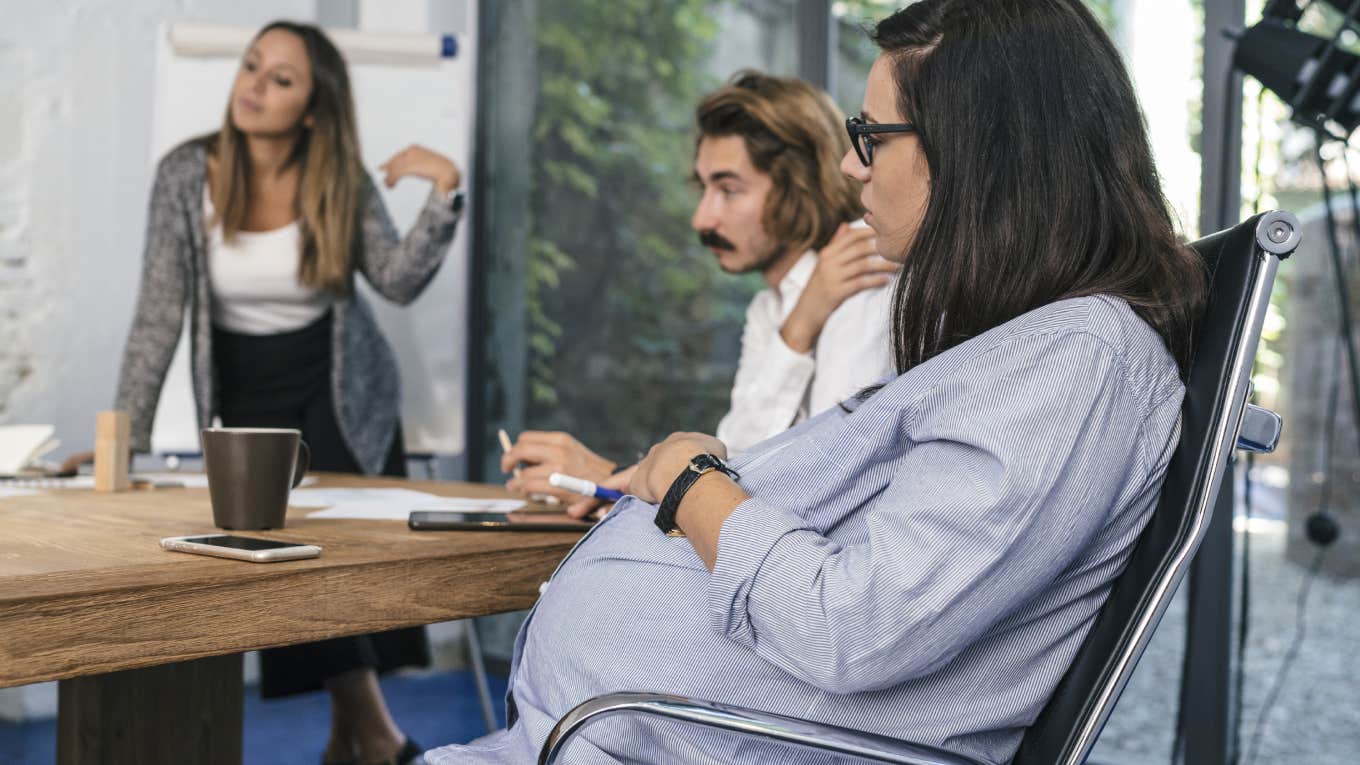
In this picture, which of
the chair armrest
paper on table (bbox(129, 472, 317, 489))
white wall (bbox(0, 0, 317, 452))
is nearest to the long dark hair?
the chair armrest

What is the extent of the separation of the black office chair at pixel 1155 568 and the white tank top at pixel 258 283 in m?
2.05

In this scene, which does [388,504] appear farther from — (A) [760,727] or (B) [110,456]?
(A) [760,727]

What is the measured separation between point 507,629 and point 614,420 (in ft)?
2.73

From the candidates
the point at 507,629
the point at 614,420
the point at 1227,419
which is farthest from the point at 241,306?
the point at 1227,419

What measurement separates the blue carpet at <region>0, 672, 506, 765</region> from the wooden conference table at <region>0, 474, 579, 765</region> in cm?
157

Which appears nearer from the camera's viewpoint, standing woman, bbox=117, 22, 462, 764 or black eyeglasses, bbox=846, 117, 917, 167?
black eyeglasses, bbox=846, 117, 917, 167

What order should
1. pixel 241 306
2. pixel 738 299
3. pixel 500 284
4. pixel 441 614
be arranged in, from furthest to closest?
pixel 500 284 < pixel 738 299 < pixel 241 306 < pixel 441 614

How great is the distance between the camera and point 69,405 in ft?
10.7

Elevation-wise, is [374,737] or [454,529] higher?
[454,529]

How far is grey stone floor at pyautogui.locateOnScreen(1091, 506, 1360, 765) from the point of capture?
249cm

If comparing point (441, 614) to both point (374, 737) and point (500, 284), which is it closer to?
point (374, 737)

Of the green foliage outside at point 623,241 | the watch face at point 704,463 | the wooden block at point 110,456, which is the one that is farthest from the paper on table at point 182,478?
the green foliage outside at point 623,241

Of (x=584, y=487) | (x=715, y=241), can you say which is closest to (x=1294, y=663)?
(x=715, y=241)

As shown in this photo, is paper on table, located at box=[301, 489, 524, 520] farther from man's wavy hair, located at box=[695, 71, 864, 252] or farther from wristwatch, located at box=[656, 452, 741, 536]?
man's wavy hair, located at box=[695, 71, 864, 252]
